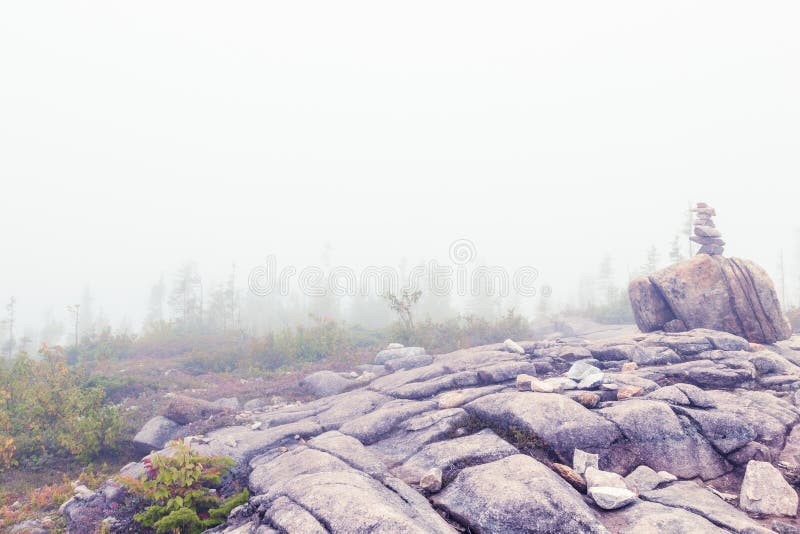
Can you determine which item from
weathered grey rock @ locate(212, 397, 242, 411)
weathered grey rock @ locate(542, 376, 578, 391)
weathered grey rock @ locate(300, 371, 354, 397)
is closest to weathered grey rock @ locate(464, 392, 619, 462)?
weathered grey rock @ locate(542, 376, 578, 391)

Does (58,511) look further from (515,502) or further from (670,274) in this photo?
(670,274)

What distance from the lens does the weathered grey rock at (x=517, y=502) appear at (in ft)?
19.2

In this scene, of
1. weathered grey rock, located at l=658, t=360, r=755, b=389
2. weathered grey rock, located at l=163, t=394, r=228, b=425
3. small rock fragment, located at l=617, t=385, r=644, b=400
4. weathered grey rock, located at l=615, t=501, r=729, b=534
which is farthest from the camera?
weathered grey rock, located at l=163, t=394, r=228, b=425

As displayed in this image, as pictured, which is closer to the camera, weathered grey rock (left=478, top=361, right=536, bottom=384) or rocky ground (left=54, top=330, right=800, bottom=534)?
rocky ground (left=54, top=330, right=800, bottom=534)

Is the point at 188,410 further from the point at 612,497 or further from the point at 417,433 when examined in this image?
the point at 612,497

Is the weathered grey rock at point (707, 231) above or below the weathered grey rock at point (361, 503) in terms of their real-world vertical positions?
above

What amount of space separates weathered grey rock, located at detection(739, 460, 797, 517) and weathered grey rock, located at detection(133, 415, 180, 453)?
13182 mm

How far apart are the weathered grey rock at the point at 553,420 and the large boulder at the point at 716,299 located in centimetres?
1057

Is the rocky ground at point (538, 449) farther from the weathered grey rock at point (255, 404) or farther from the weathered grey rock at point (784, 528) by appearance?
the weathered grey rock at point (255, 404)

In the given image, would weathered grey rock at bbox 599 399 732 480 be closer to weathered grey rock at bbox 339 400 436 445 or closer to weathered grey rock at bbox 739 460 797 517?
weathered grey rock at bbox 739 460 797 517

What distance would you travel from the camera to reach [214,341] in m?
29.6

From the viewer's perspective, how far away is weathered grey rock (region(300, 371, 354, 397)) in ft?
53.1

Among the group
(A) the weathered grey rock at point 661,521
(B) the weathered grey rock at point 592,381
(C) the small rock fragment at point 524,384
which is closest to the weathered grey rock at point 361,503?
(A) the weathered grey rock at point 661,521

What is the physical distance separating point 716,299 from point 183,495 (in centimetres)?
1780
